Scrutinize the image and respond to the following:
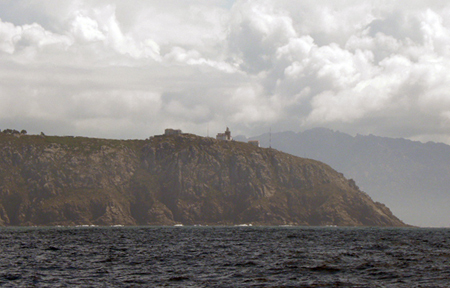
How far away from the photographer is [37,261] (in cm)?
8206

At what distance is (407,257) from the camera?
8950 centimetres

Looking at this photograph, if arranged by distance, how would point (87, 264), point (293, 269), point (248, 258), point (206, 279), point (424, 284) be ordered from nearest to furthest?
point (424, 284) → point (206, 279) → point (293, 269) → point (87, 264) → point (248, 258)

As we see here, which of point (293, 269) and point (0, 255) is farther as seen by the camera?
point (0, 255)

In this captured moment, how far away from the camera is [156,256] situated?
301 feet

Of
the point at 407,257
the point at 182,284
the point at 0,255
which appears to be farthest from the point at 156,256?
the point at 407,257

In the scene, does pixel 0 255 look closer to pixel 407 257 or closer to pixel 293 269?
pixel 293 269

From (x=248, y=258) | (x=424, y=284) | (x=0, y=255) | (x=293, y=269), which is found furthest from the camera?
(x=0, y=255)

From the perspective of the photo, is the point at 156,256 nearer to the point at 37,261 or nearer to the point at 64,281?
the point at 37,261

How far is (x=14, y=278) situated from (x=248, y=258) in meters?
38.9

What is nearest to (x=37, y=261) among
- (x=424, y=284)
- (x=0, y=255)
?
(x=0, y=255)

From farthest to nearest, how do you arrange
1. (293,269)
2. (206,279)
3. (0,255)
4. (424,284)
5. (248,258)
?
(0,255)
(248,258)
(293,269)
(206,279)
(424,284)

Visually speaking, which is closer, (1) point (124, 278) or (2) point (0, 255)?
(1) point (124, 278)

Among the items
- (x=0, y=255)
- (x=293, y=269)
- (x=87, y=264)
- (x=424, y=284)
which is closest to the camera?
(x=424, y=284)

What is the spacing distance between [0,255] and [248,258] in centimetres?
4579
